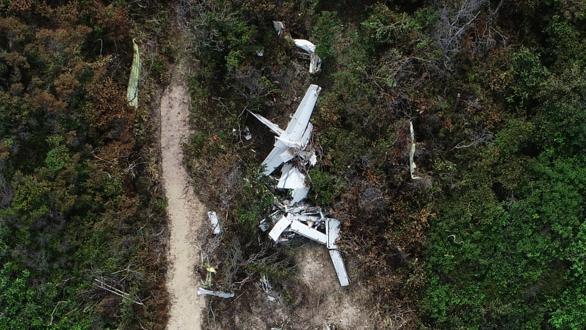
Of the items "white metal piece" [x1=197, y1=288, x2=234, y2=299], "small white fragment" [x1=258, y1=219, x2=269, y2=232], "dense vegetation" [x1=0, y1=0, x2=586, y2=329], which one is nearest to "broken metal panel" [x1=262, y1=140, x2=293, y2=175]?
"dense vegetation" [x1=0, y1=0, x2=586, y2=329]

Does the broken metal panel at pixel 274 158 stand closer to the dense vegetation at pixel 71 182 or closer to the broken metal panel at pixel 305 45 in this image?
the broken metal panel at pixel 305 45

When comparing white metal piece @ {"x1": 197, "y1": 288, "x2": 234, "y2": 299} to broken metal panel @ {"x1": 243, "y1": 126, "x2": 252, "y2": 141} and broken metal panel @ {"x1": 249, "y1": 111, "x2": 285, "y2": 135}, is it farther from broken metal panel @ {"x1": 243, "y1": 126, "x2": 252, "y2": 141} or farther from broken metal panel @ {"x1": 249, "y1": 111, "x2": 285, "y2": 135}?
broken metal panel @ {"x1": 249, "y1": 111, "x2": 285, "y2": 135}

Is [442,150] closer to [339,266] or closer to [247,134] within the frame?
[339,266]

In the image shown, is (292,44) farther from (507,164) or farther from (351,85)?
(507,164)

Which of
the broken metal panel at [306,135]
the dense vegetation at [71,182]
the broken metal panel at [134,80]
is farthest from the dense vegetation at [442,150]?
the dense vegetation at [71,182]

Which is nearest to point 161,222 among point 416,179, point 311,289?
point 311,289

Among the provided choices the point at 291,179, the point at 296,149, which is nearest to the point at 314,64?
the point at 296,149
